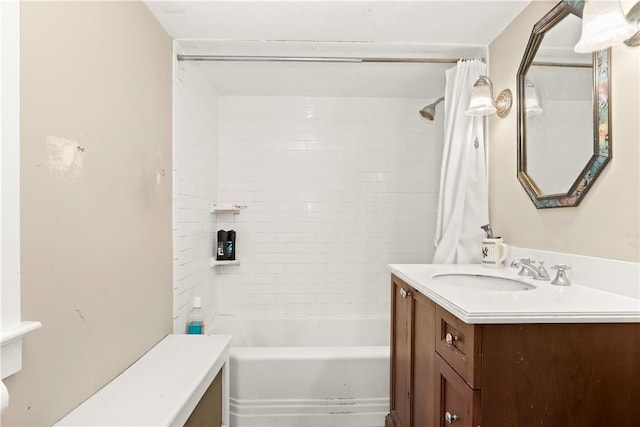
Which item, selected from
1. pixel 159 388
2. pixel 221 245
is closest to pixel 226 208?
pixel 221 245

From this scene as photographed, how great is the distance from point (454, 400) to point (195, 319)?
5.81ft

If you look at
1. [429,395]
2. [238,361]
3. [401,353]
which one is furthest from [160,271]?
[429,395]

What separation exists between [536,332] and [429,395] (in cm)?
52

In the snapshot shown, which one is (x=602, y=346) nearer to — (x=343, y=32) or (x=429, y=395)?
(x=429, y=395)

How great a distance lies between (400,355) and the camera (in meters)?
1.69

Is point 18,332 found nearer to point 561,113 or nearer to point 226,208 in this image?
point 226,208

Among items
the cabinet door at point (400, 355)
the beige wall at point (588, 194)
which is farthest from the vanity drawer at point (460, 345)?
the beige wall at point (588, 194)

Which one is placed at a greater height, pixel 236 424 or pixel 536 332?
pixel 536 332

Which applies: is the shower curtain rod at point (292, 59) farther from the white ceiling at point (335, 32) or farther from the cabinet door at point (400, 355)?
the cabinet door at point (400, 355)

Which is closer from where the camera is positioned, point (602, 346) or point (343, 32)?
point (602, 346)

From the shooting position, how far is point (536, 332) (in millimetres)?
910

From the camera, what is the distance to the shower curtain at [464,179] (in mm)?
2043

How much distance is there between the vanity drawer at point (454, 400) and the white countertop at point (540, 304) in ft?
0.66

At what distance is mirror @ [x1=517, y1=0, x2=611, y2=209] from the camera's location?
1.25 m
